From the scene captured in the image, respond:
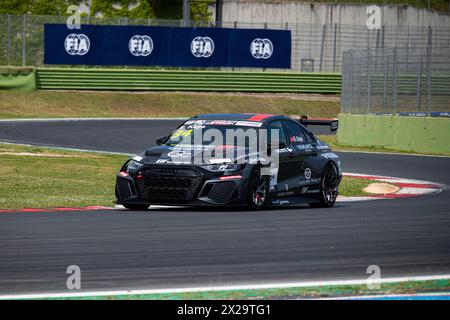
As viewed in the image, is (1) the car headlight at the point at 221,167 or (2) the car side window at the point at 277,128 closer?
(1) the car headlight at the point at 221,167

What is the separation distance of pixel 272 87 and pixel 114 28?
23.8 feet

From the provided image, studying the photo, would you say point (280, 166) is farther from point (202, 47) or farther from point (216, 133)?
point (202, 47)

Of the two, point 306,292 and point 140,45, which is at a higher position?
point 140,45

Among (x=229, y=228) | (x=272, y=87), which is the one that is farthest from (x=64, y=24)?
(x=229, y=228)

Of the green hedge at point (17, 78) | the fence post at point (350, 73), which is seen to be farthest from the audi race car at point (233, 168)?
the green hedge at point (17, 78)

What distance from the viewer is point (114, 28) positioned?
4053 cm

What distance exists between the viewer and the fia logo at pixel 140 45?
4103 cm

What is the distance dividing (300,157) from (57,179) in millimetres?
5112

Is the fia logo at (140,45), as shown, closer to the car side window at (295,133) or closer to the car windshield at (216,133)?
the car side window at (295,133)

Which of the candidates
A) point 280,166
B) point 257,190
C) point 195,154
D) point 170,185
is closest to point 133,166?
point 170,185

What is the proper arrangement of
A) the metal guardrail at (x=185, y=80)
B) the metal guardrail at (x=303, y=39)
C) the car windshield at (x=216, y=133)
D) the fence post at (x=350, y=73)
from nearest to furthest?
1. the car windshield at (x=216, y=133)
2. the fence post at (x=350, y=73)
3. the metal guardrail at (x=303, y=39)
4. the metal guardrail at (x=185, y=80)

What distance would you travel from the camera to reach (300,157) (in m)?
15.1

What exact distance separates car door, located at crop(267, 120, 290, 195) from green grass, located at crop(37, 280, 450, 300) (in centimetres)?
613
